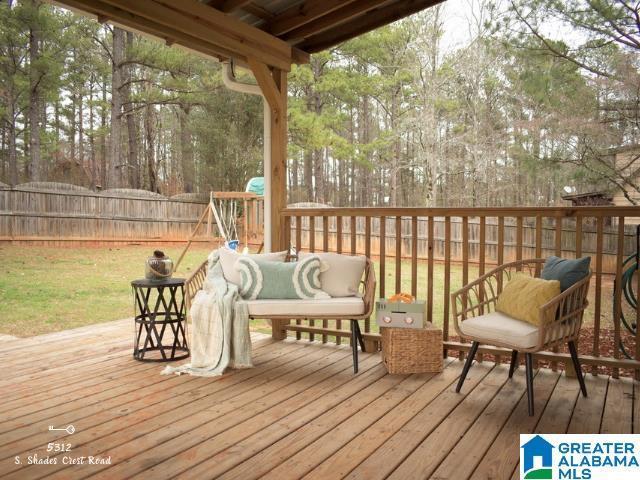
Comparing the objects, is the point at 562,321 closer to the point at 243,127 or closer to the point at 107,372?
the point at 107,372

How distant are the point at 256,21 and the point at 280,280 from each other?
7.03ft

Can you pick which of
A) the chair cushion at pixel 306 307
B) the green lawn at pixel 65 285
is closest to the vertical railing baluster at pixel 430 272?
the chair cushion at pixel 306 307

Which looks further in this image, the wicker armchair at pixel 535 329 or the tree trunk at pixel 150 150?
the tree trunk at pixel 150 150

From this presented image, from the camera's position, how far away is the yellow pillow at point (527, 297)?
111 inches

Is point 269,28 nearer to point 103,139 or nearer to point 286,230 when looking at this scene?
point 286,230

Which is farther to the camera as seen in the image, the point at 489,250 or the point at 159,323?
the point at 489,250

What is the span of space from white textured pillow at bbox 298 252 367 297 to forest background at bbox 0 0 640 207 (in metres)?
4.01

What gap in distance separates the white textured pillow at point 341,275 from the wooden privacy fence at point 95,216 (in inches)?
148

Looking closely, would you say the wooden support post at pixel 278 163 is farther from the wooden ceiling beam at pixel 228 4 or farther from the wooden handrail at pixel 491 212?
the wooden ceiling beam at pixel 228 4

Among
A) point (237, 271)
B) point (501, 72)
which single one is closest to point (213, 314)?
point (237, 271)

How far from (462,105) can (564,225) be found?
3.49 meters

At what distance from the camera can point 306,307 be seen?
3.45 m

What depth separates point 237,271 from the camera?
3.70 meters

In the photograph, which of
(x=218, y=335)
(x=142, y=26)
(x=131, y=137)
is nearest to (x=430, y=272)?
(x=218, y=335)
